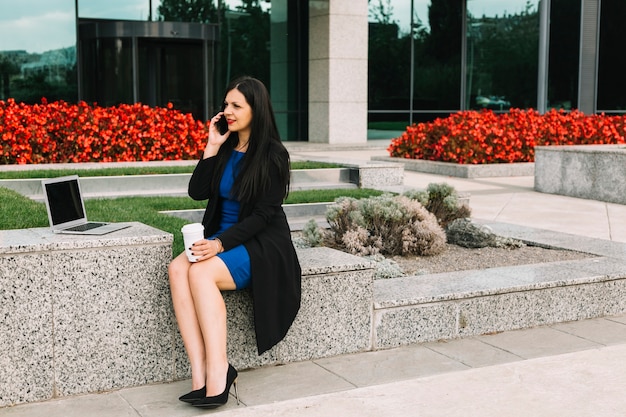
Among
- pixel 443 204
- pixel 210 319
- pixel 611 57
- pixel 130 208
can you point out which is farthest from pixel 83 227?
pixel 611 57

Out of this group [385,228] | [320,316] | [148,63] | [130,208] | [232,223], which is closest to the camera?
[232,223]

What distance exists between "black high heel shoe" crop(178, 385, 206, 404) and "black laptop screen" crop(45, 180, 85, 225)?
120 centimetres

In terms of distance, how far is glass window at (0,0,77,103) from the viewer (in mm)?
20969

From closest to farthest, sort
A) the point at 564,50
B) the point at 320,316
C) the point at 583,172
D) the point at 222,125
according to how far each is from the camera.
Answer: the point at 222,125
the point at 320,316
the point at 583,172
the point at 564,50

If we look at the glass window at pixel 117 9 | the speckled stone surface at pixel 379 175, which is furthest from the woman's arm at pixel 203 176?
the glass window at pixel 117 9

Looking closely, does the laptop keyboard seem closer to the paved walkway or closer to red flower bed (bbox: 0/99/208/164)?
the paved walkway

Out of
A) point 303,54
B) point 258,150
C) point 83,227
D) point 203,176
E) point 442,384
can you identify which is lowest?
point 442,384

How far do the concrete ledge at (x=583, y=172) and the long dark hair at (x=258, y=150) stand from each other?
363 inches

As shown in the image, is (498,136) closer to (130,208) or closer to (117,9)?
(130,208)

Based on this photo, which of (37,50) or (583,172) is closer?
(583,172)

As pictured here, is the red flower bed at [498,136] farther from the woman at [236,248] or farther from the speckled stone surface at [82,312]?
the speckled stone surface at [82,312]

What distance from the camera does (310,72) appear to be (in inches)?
963

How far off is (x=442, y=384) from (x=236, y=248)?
138cm

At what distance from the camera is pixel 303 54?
26.1 metres
